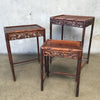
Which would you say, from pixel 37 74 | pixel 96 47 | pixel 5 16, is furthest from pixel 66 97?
pixel 5 16

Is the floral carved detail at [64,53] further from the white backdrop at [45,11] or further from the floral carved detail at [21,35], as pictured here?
the white backdrop at [45,11]

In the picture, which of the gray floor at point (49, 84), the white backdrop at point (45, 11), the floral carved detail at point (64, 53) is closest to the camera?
the floral carved detail at point (64, 53)

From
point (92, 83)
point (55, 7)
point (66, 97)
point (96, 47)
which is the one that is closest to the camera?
point (66, 97)

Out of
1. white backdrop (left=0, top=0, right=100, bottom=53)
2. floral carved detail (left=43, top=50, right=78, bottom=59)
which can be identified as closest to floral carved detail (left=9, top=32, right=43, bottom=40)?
floral carved detail (left=43, top=50, right=78, bottom=59)

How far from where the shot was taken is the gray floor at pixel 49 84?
1.53 metres

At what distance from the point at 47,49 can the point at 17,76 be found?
0.87 m

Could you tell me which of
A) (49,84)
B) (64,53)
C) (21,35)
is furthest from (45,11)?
(49,84)

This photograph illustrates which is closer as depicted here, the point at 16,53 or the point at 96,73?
the point at 96,73

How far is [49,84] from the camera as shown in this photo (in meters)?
1.75

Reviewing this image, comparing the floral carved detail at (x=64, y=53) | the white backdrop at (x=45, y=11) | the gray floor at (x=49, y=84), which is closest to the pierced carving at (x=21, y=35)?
the floral carved detail at (x=64, y=53)

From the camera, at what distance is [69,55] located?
4.52 feet

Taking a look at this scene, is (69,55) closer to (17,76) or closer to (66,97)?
(66,97)

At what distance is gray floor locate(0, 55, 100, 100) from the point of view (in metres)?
1.53

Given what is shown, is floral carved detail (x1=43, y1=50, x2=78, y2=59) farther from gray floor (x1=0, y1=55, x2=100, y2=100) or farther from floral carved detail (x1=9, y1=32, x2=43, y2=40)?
gray floor (x1=0, y1=55, x2=100, y2=100)
